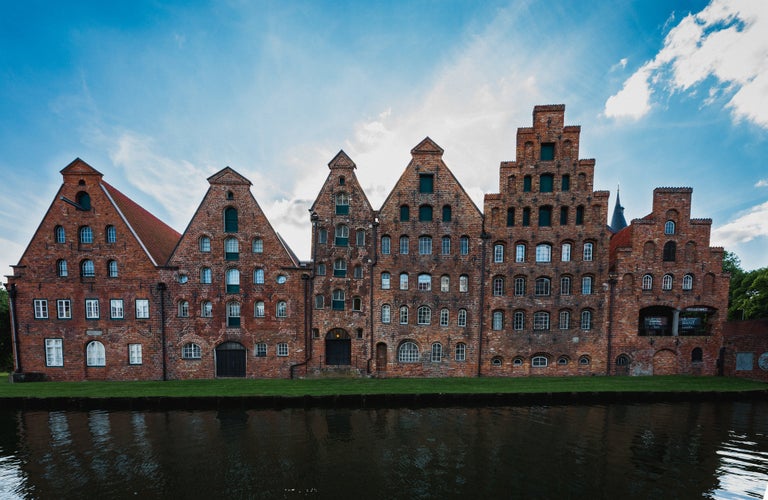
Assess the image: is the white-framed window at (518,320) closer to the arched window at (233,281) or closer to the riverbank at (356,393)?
the riverbank at (356,393)

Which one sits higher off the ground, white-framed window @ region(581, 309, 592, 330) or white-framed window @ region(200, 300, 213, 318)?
white-framed window @ region(200, 300, 213, 318)

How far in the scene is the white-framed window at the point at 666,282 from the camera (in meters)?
21.1

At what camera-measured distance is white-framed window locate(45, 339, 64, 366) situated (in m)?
20.4

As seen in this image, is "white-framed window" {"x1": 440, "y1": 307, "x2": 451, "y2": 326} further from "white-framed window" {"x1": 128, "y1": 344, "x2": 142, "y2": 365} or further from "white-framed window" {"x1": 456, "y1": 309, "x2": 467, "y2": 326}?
"white-framed window" {"x1": 128, "y1": 344, "x2": 142, "y2": 365}

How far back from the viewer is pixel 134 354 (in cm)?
2067

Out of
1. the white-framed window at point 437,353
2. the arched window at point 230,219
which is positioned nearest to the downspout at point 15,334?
the arched window at point 230,219

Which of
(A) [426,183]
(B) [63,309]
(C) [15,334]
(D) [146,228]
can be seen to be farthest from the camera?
(D) [146,228]

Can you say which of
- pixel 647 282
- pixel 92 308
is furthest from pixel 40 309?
pixel 647 282

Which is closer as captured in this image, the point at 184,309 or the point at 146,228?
the point at 184,309

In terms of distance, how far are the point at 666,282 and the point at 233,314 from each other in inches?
1313

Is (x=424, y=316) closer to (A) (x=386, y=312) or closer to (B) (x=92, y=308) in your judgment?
(A) (x=386, y=312)

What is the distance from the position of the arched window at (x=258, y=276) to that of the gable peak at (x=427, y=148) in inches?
597

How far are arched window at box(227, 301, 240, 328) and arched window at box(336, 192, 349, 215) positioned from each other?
1061cm

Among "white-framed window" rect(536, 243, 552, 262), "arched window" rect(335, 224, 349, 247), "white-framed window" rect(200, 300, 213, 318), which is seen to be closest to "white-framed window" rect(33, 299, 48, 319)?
"white-framed window" rect(200, 300, 213, 318)
